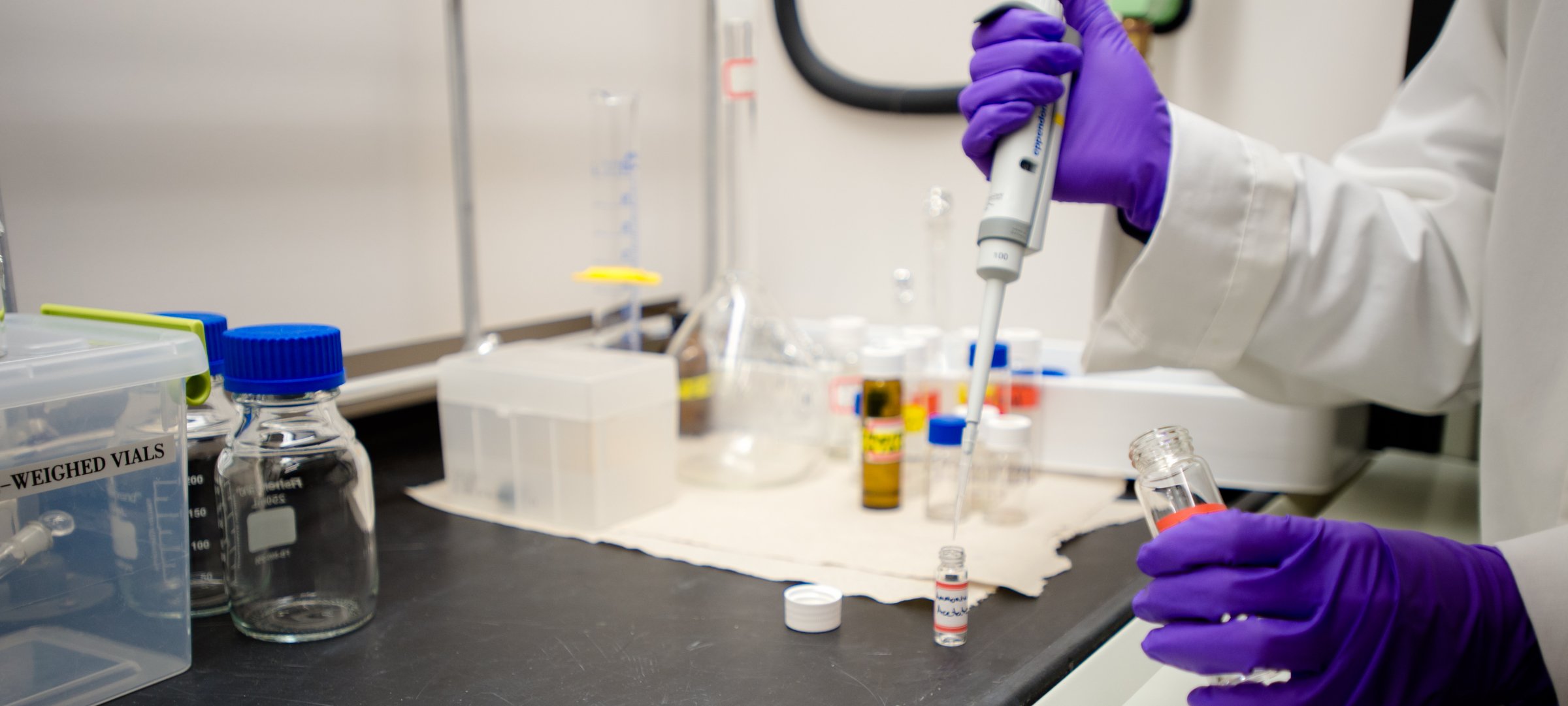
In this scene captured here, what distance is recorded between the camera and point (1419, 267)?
0.97 meters

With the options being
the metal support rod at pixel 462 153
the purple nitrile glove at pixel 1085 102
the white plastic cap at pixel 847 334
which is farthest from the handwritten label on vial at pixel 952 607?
the metal support rod at pixel 462 153

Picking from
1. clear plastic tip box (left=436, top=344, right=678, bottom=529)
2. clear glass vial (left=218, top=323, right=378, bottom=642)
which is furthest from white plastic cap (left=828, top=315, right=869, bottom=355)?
clear glass vial (left=218, top=323, right=378, bottom=642)

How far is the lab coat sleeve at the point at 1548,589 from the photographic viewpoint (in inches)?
25.3

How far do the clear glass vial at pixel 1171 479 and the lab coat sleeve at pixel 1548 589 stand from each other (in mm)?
207

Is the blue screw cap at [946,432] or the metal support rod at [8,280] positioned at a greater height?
the metal support rod at [8,280]

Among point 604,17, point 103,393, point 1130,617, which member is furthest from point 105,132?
point 1130,617

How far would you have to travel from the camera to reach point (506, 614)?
2.66ft

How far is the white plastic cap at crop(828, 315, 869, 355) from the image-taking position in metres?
1.30

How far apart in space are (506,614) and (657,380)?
333 mm

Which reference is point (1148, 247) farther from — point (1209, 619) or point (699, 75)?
point (699, 75)

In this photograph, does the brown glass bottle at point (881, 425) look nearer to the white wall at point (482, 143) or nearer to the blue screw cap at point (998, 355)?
the blue screw cap at point (998, 355)

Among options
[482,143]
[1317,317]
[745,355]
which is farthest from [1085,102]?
[482,143]

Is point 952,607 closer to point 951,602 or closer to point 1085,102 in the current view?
point 951,602

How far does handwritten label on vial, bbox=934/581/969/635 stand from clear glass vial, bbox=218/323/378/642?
0.44 m
